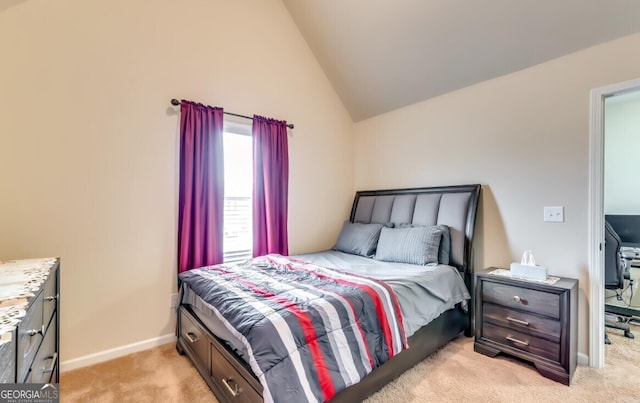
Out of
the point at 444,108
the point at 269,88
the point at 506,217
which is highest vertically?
the point at 269,88

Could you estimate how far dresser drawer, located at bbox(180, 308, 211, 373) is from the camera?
Result: 6.25ft

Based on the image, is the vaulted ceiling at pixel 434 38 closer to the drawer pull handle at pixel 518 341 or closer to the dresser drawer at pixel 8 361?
the drawer pull handle at pixel 518 341

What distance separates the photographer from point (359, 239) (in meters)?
3.19

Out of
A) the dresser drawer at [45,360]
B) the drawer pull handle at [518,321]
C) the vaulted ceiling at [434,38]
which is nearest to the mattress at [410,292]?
the drawer pull handle at [518,321]

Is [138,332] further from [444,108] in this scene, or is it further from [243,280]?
[444,108]

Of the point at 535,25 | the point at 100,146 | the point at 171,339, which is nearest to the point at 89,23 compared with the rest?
the point at 100,146

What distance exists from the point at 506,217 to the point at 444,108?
49.5 inches

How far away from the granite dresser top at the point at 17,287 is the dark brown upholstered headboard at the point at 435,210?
9.15ft

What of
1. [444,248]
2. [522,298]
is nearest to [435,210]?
[444,248]

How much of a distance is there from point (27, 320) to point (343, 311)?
1.28 metres

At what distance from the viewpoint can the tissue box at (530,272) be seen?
2.15 metres

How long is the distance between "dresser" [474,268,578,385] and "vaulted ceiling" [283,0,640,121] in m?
1.81

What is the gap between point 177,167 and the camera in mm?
2637

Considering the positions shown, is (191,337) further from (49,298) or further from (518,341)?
(518,341)
